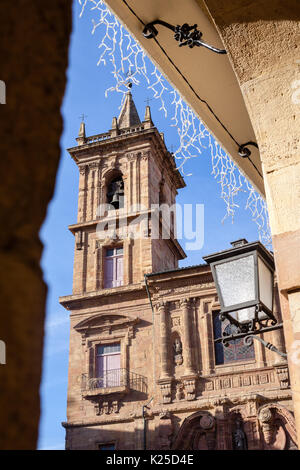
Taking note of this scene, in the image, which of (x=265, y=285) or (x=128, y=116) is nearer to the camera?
(x=265, y=285)

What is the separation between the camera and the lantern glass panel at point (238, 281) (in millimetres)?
3812

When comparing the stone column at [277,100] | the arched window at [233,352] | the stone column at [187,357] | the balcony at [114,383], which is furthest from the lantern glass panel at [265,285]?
the balcony at [114,383]

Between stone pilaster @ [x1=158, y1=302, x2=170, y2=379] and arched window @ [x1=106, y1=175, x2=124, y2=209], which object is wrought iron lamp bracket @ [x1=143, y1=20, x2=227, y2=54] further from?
arched window @ [x1=106, y1=175, x2=124, y2=209]

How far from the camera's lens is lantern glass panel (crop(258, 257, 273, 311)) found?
150 inches

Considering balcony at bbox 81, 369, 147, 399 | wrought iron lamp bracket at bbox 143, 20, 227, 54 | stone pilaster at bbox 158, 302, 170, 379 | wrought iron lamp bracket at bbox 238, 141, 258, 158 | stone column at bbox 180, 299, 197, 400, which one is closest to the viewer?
wrought iron lamp bracket at bbox 143, 20, 227, 54

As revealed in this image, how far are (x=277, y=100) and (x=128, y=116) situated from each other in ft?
91.6

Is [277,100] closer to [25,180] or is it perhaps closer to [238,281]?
[238,281]

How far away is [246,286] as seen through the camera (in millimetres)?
3832

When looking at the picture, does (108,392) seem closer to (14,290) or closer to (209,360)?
(209,360)

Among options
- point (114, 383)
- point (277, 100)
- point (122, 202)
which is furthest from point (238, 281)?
point (122, 202)

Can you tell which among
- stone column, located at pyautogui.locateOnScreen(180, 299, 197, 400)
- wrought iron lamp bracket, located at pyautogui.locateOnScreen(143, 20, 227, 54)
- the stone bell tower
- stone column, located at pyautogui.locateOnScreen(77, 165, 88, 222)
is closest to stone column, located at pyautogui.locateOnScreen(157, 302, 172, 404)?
stone column, located at pyautogui.locateOnScreen(180, 299, 197, 400)

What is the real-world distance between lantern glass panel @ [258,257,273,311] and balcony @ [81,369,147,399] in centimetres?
1737

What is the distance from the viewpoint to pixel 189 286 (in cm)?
2181

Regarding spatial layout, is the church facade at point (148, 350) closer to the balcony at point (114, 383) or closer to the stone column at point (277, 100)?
the balcony at point (114, 383)
